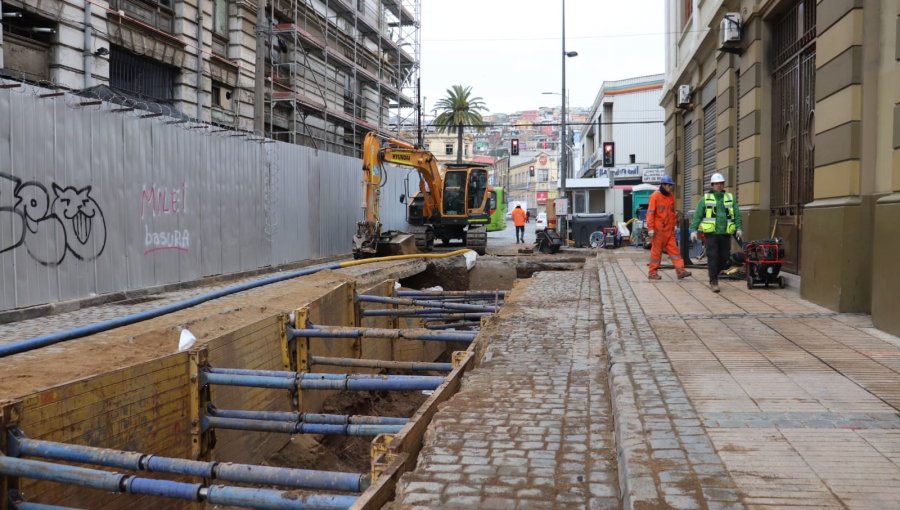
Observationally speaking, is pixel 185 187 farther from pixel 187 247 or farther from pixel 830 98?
pixel 830 98

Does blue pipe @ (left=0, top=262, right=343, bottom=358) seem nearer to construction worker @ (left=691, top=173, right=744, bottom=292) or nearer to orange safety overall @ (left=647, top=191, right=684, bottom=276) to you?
orange safety overall @ (left=647, top=191, right=684, bottom=276)

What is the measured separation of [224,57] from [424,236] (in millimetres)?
8791

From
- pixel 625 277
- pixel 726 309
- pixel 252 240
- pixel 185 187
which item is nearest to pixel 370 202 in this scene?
pixel 252 240

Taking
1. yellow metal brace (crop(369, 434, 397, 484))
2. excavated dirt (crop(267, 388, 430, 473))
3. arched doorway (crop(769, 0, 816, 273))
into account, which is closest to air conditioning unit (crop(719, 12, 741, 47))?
arched doorway (crop(769, 0, 816, 273))

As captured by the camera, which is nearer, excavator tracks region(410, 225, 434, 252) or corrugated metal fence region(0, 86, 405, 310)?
corrugated metal fence region(0, 86, 405, 310)

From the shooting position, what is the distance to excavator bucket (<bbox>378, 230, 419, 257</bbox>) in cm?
1858

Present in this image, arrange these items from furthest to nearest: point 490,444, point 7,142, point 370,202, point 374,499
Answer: point 370,202 < point 7,142 < point 490,444 < point 374,499

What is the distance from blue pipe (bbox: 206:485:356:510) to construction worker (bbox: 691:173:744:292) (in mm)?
7492

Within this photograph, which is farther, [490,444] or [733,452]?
[490,444]

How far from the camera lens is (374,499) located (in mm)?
3287

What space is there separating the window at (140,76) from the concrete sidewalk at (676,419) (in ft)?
50.2

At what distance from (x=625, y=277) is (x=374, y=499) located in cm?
973

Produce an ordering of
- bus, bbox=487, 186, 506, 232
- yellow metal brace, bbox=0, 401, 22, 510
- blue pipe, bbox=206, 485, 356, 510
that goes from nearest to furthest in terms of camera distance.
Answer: blue pipe, bbox=206, 485, 356, 510 → yellow metal brace, bbox=0, 401, 22, 510 → bus, bbox=487, 186, 506, 232

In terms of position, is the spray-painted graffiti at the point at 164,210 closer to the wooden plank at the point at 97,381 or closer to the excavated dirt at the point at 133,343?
the excavated dirt at the point at 133,343
